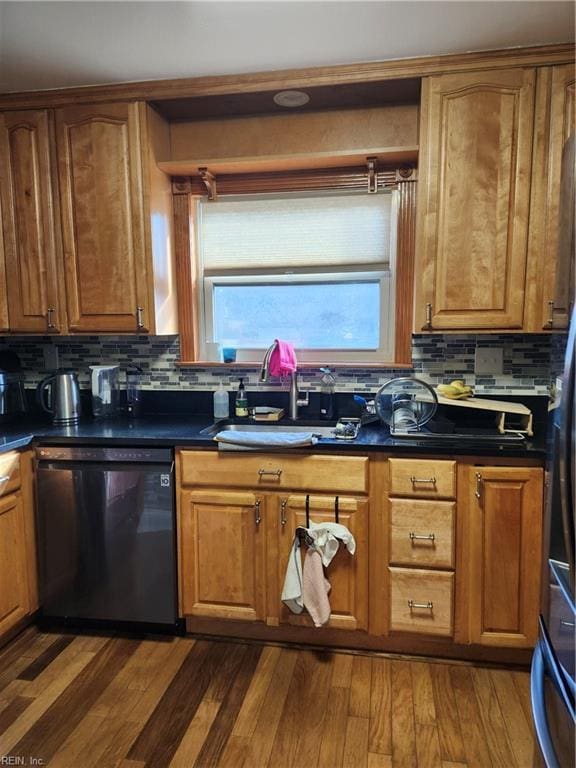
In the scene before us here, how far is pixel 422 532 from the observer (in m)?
1.99

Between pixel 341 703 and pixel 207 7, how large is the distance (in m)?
2.44

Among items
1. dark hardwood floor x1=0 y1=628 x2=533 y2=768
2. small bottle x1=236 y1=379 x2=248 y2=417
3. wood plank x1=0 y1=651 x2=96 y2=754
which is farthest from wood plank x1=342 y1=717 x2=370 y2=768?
small bottle x1=236 y1=379 x2=248 y2=417

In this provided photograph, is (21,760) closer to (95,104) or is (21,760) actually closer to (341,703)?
(341,703)

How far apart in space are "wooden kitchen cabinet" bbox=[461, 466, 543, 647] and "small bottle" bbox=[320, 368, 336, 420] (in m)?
0.74

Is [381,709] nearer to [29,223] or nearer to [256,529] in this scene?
[256,529]

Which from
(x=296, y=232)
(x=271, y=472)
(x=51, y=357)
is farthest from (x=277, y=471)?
(x=51, y=357)

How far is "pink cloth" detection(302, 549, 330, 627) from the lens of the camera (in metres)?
2.02

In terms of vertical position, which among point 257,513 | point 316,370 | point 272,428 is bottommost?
point 257,513

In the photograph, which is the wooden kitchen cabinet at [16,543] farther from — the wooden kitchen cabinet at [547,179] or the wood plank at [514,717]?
the wooden kitchen cabinet at [547,179]

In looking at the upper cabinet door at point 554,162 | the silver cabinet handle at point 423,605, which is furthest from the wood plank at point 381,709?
the upper cabinet door at point 554,162

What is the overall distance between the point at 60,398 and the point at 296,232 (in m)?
1.39

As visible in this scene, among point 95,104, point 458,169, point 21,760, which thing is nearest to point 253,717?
point 21,760

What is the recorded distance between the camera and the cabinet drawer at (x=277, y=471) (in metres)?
2.02

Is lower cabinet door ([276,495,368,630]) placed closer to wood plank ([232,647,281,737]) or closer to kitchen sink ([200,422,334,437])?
wood plank ([232,647,281,737])
